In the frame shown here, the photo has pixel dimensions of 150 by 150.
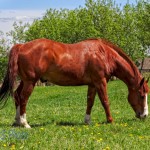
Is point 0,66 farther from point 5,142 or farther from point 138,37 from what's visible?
point 5,142

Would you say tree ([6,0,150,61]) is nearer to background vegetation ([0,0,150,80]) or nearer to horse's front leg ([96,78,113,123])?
background vegetation ([0,0,150,80])

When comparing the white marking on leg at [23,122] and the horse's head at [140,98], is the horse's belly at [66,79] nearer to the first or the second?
the white marking on leg at [23,122]

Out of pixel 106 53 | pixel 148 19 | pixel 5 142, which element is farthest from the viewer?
pixel 148 19

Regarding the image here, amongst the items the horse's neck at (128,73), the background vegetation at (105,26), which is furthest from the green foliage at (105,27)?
the horse's neck at (128,73)

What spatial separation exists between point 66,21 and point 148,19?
14456 mm

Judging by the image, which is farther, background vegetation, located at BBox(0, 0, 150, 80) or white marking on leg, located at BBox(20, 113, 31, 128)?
background vegetation, located at BBox(0, 0, 150, 80)

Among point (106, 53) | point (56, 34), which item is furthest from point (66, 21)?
point (106, 53)

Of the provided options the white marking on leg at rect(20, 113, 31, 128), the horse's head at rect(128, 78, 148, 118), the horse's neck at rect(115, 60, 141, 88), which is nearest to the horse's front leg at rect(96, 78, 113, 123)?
the horse's neck at rect(115, 60, 141, 88)

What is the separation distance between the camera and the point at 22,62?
35.8ft

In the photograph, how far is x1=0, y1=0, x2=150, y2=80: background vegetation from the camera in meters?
65.9

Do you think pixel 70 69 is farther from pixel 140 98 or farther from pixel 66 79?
pixel 140 98

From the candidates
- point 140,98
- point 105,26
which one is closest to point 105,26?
point 105,26

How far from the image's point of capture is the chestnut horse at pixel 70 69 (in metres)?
10.9

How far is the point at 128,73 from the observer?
12109 millimetres
